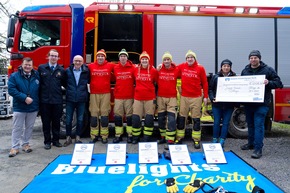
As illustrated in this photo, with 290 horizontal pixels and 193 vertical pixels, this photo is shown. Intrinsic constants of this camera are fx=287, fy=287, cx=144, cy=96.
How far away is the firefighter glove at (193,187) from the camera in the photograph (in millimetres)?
3344

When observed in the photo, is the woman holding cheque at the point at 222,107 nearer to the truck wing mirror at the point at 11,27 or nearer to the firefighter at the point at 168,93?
the firefighter at the point at 168,93

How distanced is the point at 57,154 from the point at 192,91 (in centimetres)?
289

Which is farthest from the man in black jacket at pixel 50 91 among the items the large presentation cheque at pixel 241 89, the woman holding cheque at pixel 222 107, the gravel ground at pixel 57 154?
the large presentation cheque at pixel 241 89

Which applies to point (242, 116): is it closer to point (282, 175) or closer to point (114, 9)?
point (282, 175)

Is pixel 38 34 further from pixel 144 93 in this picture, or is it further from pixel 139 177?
pixel 139 177

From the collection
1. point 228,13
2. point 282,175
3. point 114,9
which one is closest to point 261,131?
point 282,175

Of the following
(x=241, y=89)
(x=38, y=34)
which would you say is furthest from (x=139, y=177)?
(x=38, y=34)

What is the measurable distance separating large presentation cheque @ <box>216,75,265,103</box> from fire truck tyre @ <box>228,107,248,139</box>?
1300 mm

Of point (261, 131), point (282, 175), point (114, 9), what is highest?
point (114, 9)

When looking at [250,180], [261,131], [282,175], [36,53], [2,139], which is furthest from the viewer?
[2,139]

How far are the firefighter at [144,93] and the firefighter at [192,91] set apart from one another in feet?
1.96

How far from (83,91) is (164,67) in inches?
68.3

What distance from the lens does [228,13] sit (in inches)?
266

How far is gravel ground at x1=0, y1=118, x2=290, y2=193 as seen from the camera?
4.09 m
